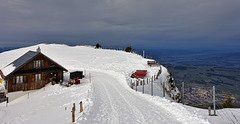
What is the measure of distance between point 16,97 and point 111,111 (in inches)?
834

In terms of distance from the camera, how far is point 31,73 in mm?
24000

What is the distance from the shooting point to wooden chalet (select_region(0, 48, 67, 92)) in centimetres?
2278

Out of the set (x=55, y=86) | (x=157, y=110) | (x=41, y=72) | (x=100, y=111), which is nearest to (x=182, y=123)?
(x=157, y=110)

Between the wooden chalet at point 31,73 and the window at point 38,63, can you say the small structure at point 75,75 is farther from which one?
the window at point 38,63

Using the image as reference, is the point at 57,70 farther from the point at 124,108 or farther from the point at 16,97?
the point at 124,108

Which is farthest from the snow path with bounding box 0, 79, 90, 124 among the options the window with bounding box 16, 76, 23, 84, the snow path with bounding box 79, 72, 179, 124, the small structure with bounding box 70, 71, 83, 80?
the small structure with bounding box 70, 71, 83, 80

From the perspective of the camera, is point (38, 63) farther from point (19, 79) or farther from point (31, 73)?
point (19, 79)

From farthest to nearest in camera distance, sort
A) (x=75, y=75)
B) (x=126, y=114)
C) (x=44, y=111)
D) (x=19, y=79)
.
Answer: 1. (x=75, y=75)
2. (x=19, y=79)
3. (x=44, y=111)
4. (x=126, y=114)

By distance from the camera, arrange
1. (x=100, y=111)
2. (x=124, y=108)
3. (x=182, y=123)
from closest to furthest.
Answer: (x=182, y=123) → (x=100, y=111) → (x=124, y=108)

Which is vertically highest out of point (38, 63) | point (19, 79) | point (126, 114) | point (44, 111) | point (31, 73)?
point (38, 63)

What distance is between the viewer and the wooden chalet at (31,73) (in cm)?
2278

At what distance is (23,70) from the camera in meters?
23.8

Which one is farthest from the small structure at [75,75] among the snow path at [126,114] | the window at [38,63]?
the snow path at [126,114]

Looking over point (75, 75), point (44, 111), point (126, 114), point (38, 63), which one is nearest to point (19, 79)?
point (38, 63)
